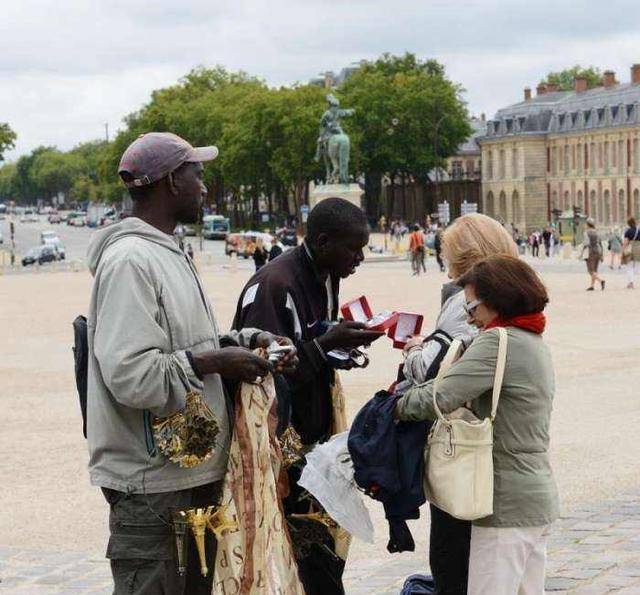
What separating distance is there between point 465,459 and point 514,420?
0.75 ft

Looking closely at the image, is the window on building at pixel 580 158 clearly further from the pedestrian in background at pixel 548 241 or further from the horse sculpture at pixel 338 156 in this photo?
the horse sculpture at pixel 338 156

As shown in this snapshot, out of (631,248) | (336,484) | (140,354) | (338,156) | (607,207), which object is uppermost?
(338,156)

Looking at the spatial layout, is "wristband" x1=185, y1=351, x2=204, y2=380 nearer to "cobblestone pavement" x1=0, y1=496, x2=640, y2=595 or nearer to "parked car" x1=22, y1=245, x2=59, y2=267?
"cobblestone pavement" x1=0, y1=496, x2=640, y2=595

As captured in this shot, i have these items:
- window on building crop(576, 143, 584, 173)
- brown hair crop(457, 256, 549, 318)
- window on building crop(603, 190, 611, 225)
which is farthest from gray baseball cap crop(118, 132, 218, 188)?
window on building crop(576, 143, 584, 173)

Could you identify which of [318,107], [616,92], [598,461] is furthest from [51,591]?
[616,92]

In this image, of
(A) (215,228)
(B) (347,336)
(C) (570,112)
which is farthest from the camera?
(C) (570,112)

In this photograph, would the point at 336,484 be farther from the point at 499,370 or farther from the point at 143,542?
the point at 143,542

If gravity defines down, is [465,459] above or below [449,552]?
above

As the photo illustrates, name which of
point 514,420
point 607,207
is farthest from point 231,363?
point 607,207

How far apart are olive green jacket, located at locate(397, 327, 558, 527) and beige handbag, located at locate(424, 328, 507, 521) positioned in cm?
4

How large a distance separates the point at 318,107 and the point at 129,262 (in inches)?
3780

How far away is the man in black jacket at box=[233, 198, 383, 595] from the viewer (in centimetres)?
559

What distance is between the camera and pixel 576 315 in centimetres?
2725

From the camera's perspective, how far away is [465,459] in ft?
17.1
